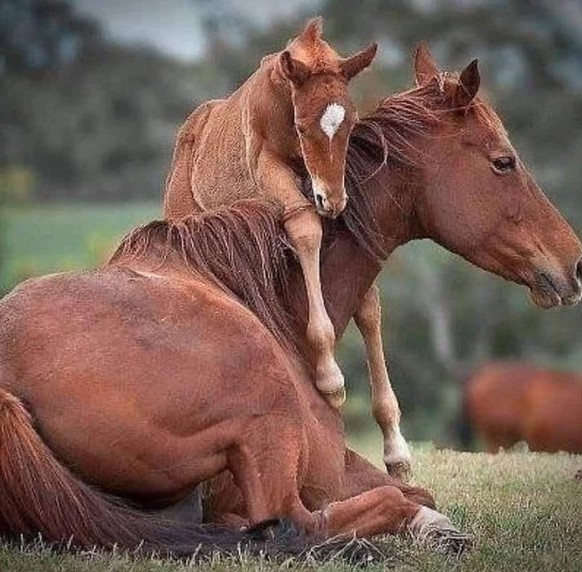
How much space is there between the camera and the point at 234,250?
541 centimetres

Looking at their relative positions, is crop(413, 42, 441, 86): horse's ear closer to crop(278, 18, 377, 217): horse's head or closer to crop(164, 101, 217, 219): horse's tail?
crop(278, 18, 377, 217): horse's head

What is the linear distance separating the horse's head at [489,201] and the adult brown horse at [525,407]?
1040 centimetres

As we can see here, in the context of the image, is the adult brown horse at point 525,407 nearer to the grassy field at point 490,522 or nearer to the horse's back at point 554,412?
the horse's back at point 554,412

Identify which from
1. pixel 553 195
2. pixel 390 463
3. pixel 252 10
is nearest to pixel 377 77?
pixel 553 195

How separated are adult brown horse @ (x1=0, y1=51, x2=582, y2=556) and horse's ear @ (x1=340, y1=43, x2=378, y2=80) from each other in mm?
185

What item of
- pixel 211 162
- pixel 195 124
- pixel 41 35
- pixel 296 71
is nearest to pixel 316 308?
pixel 296 71

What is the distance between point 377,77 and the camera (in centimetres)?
2194

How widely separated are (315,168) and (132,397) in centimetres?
130

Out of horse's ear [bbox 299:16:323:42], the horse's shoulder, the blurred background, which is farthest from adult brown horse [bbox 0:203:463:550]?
the blurred background

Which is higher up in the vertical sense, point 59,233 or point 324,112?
point 324,112

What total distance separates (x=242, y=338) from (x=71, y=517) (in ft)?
A: 2.62

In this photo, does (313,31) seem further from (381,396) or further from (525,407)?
(525,407)

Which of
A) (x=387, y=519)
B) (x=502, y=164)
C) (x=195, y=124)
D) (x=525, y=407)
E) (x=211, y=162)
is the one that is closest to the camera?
(x=387, y=519)

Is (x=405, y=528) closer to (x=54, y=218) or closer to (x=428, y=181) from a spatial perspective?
(x=428, y=181)
